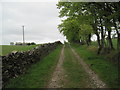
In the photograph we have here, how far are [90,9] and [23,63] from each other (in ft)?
29.9

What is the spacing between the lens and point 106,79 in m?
9.57

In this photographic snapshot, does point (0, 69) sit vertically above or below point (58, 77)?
above

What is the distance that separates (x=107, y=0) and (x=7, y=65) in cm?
1063

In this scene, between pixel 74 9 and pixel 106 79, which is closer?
pixel 106 79

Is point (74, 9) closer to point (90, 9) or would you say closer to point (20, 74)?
point (90, 9)

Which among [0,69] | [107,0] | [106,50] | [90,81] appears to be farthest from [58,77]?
[106,50]

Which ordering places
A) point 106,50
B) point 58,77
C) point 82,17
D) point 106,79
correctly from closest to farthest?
1. point 106,79
2. point 58,77
3. point 82,17
4. point 106,50

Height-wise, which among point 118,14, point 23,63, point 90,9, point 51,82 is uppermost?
point 90,9

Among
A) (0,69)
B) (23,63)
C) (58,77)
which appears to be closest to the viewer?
(0,69)

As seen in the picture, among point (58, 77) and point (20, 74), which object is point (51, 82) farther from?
point (20, 74)

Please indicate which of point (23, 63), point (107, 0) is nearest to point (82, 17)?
point (107, 0)

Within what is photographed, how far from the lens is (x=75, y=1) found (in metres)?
15.8

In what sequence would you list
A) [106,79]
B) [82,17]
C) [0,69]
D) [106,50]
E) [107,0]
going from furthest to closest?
[106,50]
[82,17]
[107,0]
[106,79]
[0,69]

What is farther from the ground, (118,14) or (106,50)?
(118,14)
